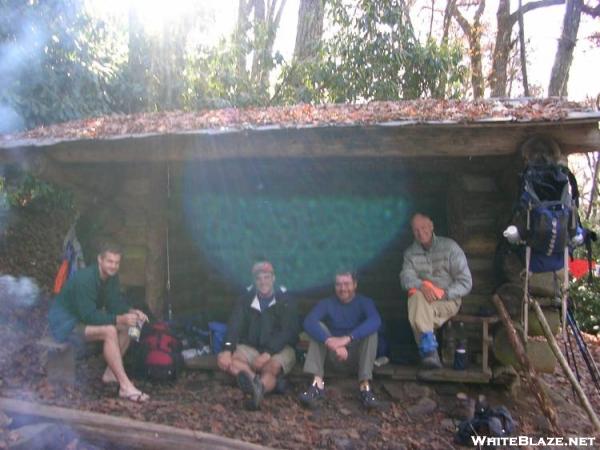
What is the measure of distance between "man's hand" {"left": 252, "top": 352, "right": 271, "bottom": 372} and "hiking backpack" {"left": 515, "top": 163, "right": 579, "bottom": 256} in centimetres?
252

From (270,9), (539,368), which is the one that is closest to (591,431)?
(539,368)

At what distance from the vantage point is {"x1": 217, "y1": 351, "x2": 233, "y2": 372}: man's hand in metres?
5.71

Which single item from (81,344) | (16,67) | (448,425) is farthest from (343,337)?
(16,67)

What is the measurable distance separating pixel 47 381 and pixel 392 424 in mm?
3196

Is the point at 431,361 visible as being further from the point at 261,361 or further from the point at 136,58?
the point at 136,58

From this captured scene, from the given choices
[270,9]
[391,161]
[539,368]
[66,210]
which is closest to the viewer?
[539,368]

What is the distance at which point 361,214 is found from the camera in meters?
7.86

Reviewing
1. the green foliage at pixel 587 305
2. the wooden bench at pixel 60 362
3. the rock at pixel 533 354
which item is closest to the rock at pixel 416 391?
the rock at pixel 533 354

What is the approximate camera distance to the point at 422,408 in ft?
18.1

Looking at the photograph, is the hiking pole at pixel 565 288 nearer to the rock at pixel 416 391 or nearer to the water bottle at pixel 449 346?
the water bottle at pixel 449 346

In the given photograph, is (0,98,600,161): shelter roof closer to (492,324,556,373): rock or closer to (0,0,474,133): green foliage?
(492,324,556,373): rock

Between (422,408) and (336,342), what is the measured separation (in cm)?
96

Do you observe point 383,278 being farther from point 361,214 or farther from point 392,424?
point 392,424

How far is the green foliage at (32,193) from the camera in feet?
34.4
